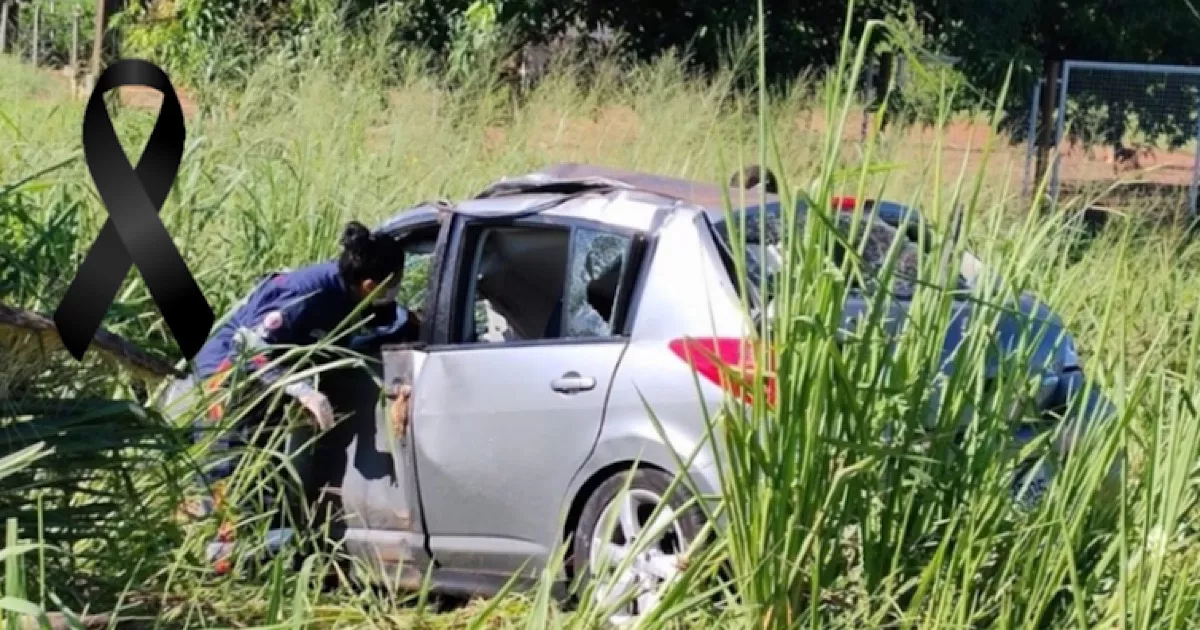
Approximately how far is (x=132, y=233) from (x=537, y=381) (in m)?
3.03

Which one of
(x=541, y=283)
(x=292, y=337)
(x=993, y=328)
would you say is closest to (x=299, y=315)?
(x=292, y=337)

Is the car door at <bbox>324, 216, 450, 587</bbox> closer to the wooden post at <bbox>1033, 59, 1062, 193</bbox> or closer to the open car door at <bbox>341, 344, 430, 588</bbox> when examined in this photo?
the open car door at <bbox>341, 344, 430, 588</bbox>

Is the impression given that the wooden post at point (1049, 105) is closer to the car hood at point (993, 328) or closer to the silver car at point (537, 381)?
the silver car at point (537, 381)

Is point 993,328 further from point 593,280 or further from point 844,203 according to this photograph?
point 593,280

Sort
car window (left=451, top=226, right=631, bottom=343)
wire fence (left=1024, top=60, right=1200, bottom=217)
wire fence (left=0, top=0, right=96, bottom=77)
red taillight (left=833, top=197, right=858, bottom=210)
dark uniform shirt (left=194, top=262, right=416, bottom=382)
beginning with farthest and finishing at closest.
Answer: wire fence (left=0, top=0, right=96, bottom=77) < wire fence (left=1024, top=60, right=1200, bottom=217) < car window (left=451, top=226, right=631, bottom=343) < dark uniform shirt (left=194, top=262, right=416, bottom=382) < red taillight (left=833, top=197, right=858, bottom=210)

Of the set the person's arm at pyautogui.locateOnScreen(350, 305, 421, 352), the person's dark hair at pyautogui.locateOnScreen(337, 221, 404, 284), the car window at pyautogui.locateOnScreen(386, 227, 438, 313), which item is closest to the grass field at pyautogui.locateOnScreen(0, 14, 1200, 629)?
the person's dark hair at pyautogui.locateOnScreen(337, 221, 404, 284)

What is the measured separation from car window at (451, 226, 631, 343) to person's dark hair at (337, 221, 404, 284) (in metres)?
0.28

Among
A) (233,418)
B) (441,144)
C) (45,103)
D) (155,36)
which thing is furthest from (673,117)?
(233,418)

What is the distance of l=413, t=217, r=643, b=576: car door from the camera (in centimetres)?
527

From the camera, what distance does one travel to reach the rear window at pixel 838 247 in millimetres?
3033

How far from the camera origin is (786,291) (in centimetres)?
293

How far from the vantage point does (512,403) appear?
5.38m

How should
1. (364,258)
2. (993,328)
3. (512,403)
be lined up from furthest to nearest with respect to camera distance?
(364,258)
(512,403)
(993,328)

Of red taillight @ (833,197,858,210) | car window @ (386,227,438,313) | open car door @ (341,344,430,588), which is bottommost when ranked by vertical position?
open car door @ (341,344,430,588)
